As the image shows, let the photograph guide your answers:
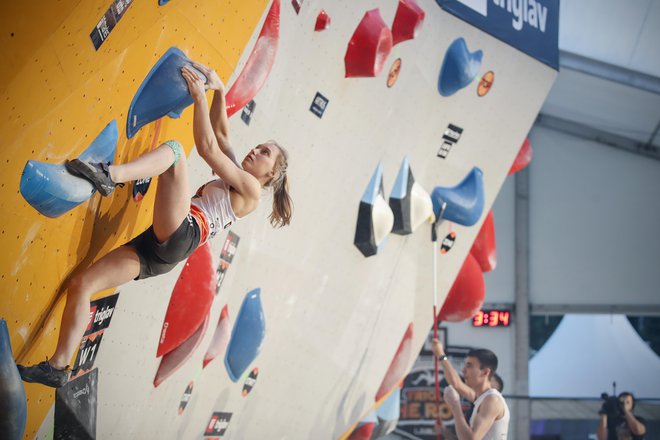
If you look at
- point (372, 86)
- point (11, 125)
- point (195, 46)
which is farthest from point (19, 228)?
point (372, 86)

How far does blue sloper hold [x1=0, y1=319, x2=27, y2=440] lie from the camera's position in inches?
79.8

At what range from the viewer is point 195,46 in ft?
8.18

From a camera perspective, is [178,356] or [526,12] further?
[526,12]

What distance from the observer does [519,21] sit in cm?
467

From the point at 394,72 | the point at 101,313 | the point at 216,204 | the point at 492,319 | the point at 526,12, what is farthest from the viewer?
the point at 492,319

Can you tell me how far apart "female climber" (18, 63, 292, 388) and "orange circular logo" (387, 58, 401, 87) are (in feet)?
4.14

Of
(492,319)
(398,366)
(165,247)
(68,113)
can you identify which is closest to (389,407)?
(398,366)

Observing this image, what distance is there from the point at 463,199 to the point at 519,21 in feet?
3.67

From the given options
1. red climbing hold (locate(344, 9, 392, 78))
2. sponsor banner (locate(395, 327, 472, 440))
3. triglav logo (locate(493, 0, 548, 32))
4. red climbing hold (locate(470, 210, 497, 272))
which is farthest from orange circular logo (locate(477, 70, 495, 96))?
sponsor banner (locate(395, 327, 472, 440))

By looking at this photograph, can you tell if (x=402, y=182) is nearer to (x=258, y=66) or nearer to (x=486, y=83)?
(x=486, y=83)

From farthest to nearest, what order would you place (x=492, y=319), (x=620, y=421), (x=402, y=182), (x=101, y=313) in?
(x=492, y=319) → (x=620, y=421) → (x=402, y=182) → (x=101, y=313)

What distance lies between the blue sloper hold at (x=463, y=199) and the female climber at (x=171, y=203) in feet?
7.80

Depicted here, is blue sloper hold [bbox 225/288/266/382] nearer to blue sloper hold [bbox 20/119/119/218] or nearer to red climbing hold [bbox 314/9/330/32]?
red climbing hold [bbox 314/9/330/32]

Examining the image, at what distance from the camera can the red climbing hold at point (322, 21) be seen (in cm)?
307
